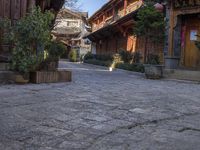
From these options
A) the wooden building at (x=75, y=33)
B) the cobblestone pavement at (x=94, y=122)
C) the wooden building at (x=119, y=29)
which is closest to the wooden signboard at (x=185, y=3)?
the wooden building at (x=119, y=29)

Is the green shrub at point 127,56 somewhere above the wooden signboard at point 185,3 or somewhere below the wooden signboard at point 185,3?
below

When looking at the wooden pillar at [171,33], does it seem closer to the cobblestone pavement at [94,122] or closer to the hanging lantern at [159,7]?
the hanging lantern at [159,7]

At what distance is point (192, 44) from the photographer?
59.4 feet

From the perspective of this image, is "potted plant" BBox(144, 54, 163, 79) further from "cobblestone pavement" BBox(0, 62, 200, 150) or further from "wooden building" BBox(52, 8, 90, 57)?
"wooden building" BBox(52, 8, 90, 57)

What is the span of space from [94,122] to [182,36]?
13.0m

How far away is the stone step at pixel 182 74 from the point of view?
614 inches

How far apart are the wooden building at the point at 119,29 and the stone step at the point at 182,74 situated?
9.51 feet

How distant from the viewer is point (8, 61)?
11391 mm

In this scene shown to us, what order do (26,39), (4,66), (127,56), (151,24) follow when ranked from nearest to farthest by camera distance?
(26,39) → (4,66) → (151,24) → (127,56)

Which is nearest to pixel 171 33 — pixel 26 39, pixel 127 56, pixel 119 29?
pixel 127 56

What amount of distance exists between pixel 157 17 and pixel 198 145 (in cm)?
1332

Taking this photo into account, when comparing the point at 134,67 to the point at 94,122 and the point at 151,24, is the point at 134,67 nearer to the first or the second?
the point at 151,24

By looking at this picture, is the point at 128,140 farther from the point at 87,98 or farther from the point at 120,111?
the point at 87,98

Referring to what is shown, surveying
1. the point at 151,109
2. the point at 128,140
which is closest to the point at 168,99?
the point at 151,109
